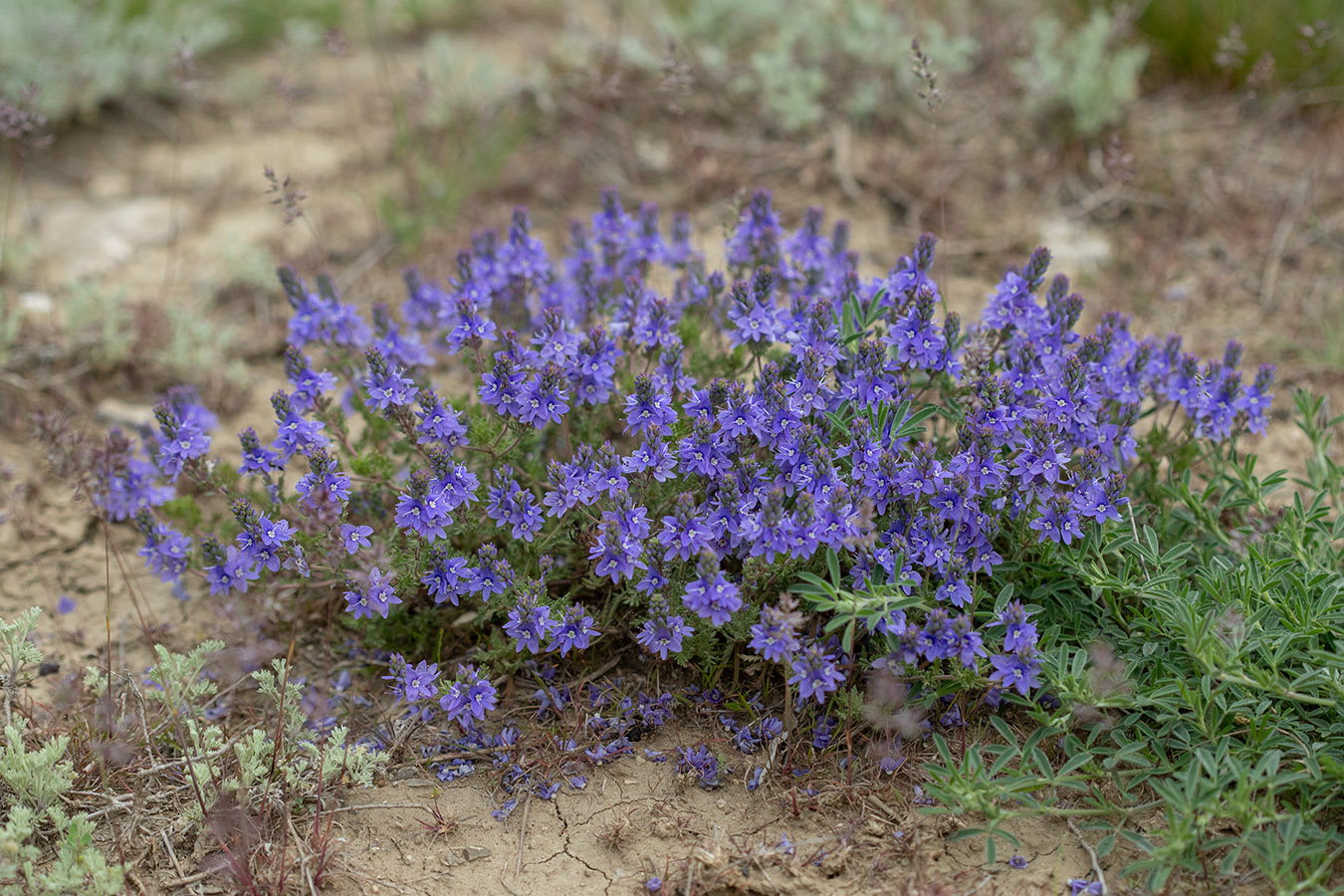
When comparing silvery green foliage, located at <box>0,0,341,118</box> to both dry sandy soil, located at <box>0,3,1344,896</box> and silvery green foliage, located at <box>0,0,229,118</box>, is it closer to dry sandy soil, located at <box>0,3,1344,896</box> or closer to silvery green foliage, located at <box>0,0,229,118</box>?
silvery green foliage, located at <box>0,0,229,118</box>

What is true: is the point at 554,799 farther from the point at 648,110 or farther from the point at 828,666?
the point at 648,110

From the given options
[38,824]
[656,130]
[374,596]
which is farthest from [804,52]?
[38,824]

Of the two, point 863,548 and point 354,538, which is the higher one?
point 863,548

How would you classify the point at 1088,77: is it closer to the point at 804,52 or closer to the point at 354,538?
the point at 804,52

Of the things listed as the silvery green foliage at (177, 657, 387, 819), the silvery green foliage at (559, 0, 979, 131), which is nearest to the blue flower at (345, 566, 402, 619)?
the silvery green foliage at (177, 657, 387, 819)

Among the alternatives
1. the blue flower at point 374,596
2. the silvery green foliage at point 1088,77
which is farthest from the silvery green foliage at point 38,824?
the silvery green foliage at point 1088,77

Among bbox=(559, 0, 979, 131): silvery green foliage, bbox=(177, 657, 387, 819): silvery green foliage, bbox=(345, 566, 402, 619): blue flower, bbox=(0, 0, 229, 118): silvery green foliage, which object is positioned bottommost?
bbox=(177, 657, 387, 819): silvery green foliage
